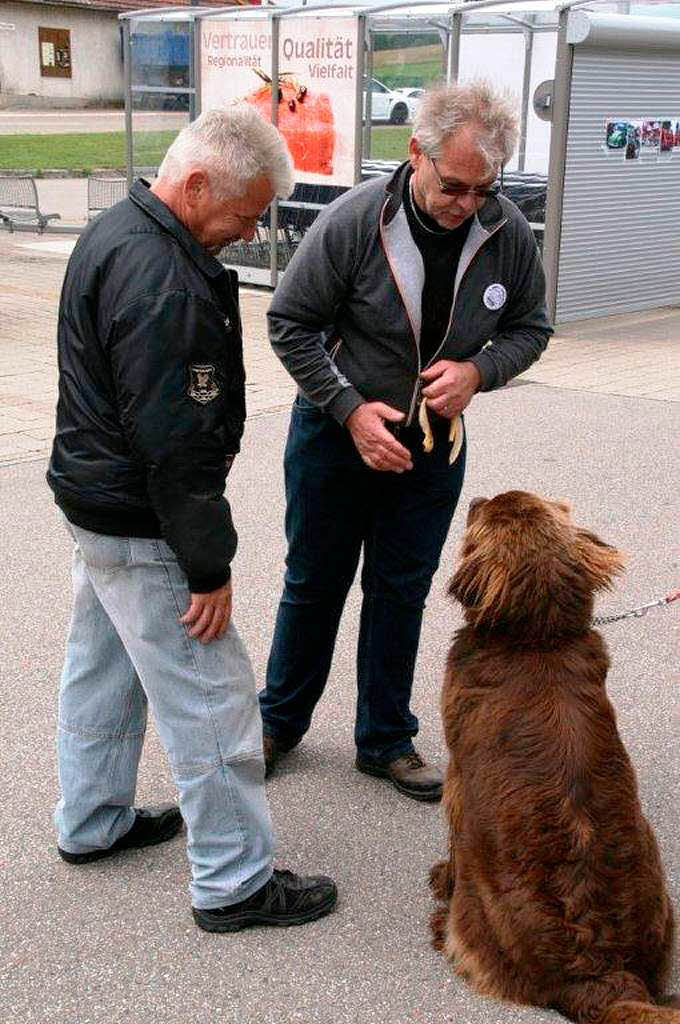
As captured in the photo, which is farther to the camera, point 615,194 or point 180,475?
point 615,194

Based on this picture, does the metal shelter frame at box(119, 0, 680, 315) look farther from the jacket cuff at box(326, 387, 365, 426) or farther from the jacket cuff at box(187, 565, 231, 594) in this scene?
the jacket cuff at box(187, 565, 231, 594)

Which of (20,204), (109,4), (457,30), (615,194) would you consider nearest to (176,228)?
(457,30)

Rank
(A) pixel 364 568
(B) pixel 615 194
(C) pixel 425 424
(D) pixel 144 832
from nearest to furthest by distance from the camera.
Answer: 1. (C) pixel 425 424
2. (D) pixel 144 832
3. (A) pixel 364 568
4. (B) pixel 615 194

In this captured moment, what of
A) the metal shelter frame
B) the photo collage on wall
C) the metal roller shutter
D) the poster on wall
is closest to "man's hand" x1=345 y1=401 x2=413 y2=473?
the metal shelter frame

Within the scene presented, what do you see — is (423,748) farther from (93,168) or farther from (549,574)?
(93,168)

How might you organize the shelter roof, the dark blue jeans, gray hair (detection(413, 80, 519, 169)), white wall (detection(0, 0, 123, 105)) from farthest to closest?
white wall (detection(0, 0, 123, 105))
the shelter roof
the dark blue jeans
gray hair (detection(413, 80, 519, 169))

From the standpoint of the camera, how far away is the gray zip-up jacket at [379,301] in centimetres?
331

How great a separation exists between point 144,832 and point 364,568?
0.97 metres

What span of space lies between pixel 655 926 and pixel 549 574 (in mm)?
767

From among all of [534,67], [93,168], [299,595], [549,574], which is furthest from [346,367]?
[93,168]

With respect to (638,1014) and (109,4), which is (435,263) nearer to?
(638,1014)

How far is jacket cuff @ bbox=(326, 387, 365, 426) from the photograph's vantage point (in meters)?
3.32

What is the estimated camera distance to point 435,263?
3.35m

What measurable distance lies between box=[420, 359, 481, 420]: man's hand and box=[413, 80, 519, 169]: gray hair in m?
0.52
